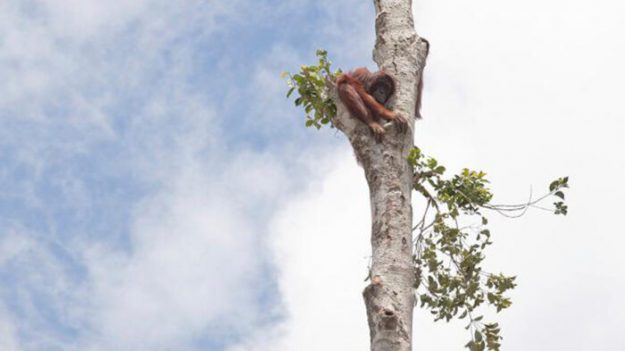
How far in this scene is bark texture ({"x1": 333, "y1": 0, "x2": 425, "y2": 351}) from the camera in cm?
539

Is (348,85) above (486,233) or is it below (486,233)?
above

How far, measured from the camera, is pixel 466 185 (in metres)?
7.51

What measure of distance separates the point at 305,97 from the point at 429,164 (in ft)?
5.06

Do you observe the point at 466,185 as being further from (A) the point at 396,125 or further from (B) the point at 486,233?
(A) the point at 396,125

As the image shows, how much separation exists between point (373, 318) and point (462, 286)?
7.32 feet

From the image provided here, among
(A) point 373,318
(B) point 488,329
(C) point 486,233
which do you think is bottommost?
(A) point 373,318

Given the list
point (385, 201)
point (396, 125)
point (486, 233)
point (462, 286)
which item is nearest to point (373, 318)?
point (385, 201)

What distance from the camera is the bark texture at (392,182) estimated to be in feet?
17.7

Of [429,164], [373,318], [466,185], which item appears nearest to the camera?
[373,318]

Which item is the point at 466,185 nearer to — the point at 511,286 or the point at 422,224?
the point at 422,224

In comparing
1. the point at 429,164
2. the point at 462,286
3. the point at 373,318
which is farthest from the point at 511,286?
the point at 373,318

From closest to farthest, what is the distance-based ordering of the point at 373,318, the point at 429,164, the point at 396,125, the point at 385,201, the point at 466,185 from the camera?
the point at 373,318 → the point at 385,201 → the point at 396,125 → the point at 429,164 → the point at 466,185

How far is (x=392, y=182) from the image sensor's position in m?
6.10

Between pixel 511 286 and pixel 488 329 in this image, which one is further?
pixel 511 286
